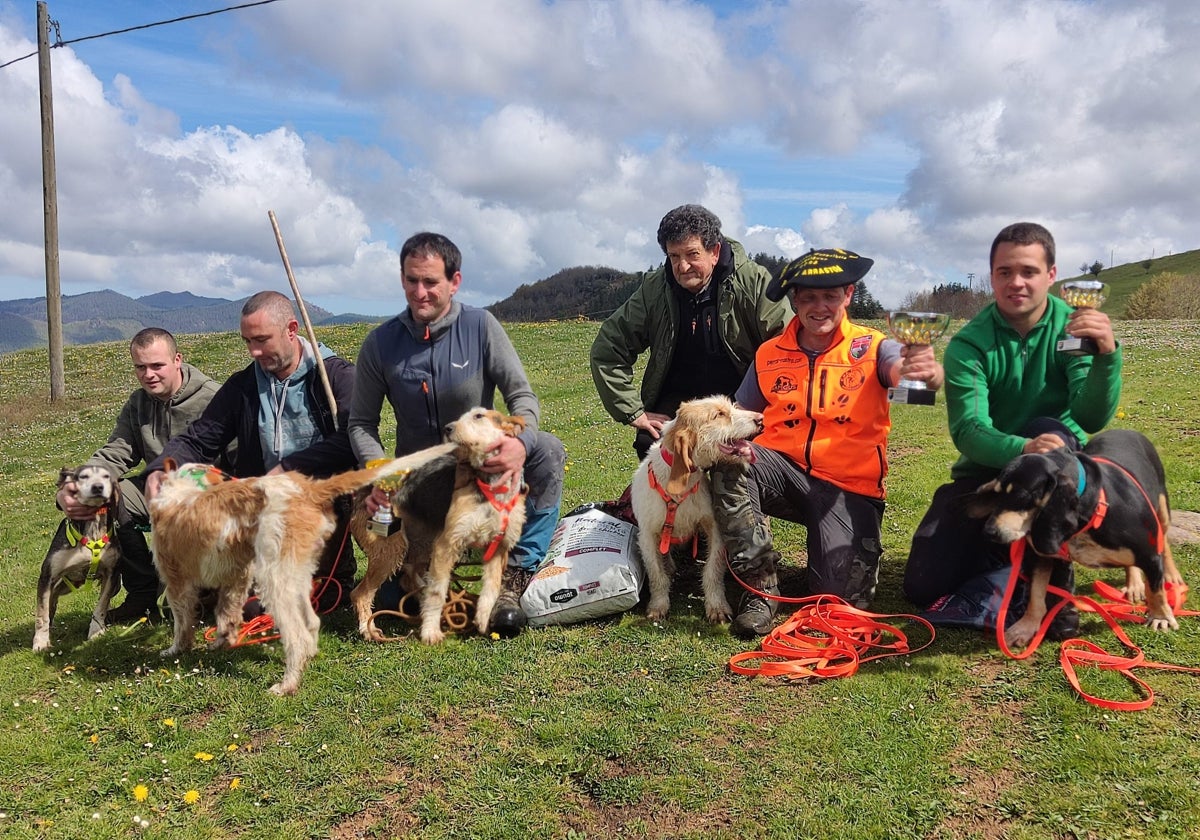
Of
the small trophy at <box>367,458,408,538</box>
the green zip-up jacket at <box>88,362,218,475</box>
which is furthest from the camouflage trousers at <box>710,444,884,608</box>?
the green zip-up jacket at <box>88,362,218,475</box>

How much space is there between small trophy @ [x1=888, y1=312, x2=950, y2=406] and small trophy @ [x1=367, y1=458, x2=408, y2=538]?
3.23 meters

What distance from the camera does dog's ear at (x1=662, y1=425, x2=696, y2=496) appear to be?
511cm

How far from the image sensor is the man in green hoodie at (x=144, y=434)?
6090 mm

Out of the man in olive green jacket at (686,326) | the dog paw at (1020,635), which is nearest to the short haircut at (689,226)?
the man in olive green jacket at (686,326)

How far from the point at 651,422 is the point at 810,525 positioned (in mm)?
1635

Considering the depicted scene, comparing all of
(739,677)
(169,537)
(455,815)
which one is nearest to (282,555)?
(169,537)

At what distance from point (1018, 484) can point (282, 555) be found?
4442mm

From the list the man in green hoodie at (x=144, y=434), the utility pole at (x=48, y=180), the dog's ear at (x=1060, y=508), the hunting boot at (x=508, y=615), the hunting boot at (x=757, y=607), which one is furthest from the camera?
the utility pole at (x=48, y=180)

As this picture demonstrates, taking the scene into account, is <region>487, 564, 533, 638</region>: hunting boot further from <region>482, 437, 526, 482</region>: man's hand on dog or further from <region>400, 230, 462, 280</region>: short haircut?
<region>400, 230, 462, 280</region>: short haircut

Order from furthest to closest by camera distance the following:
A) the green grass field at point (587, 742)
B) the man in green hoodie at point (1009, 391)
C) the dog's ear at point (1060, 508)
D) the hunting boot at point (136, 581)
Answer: the hunting boot at point (136, 581), the man in green hoodie at point (1009, 391), the dog's ear at point (1060, 508), the green grass field at point (587, 742)

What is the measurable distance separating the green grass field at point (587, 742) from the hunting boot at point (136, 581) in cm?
47

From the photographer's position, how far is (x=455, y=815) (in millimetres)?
3463

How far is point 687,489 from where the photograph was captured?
536 centimetres

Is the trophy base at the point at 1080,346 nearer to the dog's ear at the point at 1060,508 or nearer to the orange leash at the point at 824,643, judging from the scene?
the dog's ear at the point at 1060,508
